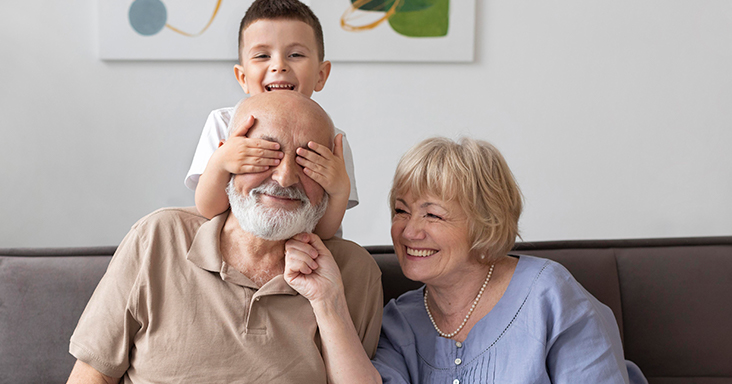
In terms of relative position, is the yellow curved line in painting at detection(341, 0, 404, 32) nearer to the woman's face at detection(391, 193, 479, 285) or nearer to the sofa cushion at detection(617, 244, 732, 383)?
the woman's face at detection(391, 193, 479, 285)

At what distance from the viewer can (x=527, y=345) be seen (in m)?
1.41

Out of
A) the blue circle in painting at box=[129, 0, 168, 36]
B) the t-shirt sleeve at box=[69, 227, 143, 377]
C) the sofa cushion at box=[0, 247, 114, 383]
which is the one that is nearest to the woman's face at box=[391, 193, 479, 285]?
the t-shirt sleeve at box=[69, 227, 143, 377]

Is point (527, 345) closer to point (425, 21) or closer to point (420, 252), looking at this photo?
point (420, 252)

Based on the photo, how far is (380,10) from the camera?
2.76 metres

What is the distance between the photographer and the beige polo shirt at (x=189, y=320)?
1.28m

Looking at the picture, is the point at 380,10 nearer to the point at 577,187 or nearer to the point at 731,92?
the point at 577,187

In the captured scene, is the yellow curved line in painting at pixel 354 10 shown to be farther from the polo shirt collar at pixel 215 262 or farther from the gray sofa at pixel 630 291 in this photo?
the polo shirt collar at pixel 215 262

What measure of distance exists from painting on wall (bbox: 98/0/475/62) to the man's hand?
1.60 metres

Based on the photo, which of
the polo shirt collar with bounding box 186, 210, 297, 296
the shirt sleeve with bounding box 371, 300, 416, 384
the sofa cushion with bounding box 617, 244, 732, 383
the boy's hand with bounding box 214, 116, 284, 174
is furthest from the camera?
the sofa cushion with bounding box 617, 244, 732, 383

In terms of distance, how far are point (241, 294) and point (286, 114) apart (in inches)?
18.3

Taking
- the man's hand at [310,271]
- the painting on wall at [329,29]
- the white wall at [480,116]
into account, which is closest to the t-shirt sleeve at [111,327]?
the man's hand at [310,271]

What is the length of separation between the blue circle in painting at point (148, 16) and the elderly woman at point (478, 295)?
1776 mm

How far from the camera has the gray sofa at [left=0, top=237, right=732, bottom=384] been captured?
66.9 inches

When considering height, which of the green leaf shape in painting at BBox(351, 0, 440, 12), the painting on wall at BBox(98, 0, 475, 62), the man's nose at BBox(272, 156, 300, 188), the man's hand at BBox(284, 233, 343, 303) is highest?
the green leaf shape in painting at BBox(351, 0, 440, 12)
